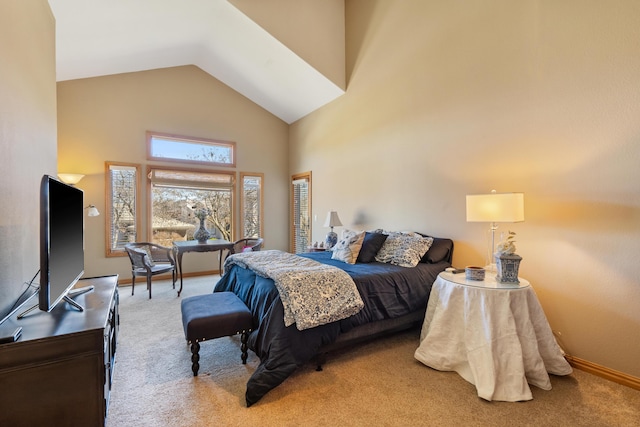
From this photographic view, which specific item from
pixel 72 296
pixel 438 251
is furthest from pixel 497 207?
pixel 72 296

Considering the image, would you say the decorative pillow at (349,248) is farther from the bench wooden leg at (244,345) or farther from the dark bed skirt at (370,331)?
the bench wooden leg at (244,345)

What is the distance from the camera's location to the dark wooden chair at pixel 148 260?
427cm

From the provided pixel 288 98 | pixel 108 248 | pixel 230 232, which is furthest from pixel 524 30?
pixel 108 248

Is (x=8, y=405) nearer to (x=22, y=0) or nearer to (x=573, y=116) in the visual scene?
(x=22, y=0)

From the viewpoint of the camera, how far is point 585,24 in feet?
7.68

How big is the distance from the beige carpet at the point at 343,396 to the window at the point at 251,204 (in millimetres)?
3733

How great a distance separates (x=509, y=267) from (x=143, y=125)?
593 cm

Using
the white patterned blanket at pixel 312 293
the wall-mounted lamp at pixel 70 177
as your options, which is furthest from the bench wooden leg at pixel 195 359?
the wall-mounted lamp at pixel 70 177

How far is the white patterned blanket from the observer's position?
7.28 feet

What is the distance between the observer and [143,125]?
17.4 ft

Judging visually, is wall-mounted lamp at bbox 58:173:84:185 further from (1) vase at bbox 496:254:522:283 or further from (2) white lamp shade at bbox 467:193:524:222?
(1) vase at bbox 496:254:522:283

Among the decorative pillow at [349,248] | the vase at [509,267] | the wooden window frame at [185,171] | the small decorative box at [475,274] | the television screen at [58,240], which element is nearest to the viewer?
Answer: the television screen at [58,240]

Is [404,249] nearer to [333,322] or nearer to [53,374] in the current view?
[333,322]

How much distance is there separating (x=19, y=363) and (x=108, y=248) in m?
4.35
